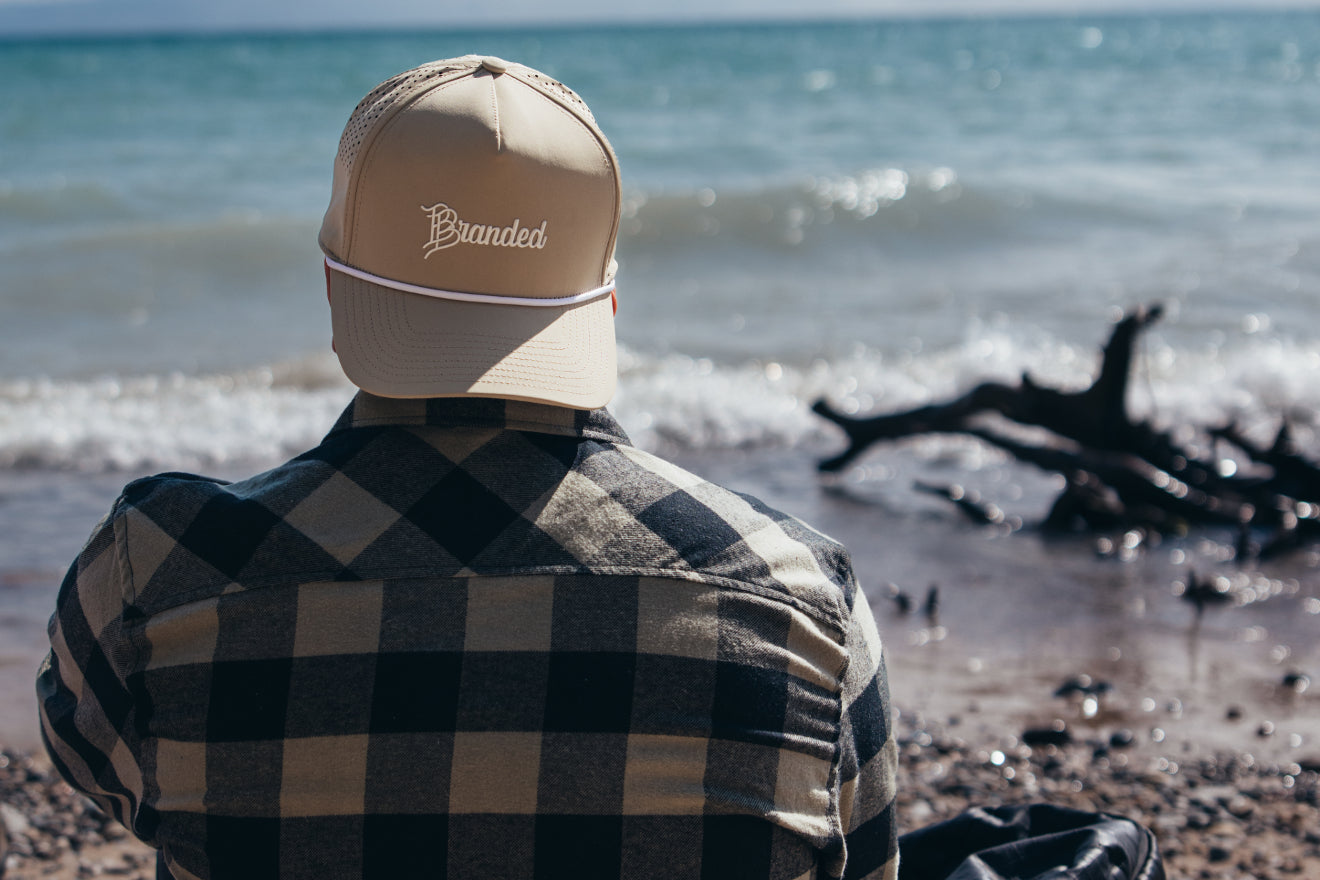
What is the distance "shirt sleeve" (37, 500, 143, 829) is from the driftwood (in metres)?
4.66

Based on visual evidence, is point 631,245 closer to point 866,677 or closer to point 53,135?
point 866,677

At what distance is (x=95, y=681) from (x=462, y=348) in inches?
21.6

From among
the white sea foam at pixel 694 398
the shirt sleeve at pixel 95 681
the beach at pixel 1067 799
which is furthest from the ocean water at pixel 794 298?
the shirt sleeve at pixel 95 681

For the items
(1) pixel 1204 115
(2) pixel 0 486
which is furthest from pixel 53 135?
(1) pixel 1204 115

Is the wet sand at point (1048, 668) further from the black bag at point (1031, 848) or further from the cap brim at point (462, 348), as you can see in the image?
the cap brim at point (462, 348)

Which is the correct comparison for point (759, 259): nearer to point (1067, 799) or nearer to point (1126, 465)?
point (1126, 465)

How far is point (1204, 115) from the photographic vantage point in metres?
24.0

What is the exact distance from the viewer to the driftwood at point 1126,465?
17.7ft

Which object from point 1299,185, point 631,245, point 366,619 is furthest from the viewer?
point 1299,185

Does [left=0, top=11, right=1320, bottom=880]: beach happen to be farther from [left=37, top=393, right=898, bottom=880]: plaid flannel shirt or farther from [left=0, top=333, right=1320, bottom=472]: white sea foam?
[left=37, top=393, right=898, bottom=880]: plaid flannel shirt

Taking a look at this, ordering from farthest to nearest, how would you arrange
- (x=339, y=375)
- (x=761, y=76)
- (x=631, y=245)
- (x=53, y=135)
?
1. (x=761, y=76)
2. (x=53, y=135)
3. (x=631, y=245)
4. (x=339, y=375)

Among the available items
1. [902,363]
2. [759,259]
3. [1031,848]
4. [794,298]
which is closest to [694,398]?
[902,363]

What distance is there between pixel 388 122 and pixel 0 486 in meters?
5.74

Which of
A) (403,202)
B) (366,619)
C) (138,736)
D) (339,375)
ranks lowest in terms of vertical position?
(339,375)
